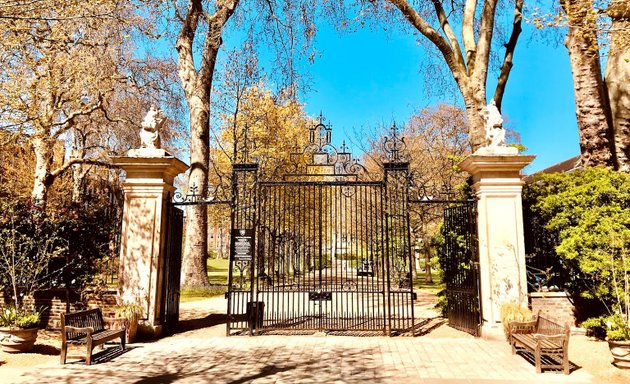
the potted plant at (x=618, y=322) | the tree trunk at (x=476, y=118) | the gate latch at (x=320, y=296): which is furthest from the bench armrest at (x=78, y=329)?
the tree trunk at (x=476, y=118)

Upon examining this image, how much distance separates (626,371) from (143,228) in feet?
27.2

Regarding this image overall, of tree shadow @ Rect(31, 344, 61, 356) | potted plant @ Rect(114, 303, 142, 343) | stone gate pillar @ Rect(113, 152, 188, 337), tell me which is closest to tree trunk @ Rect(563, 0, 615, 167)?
stone gate pillar @ Rect(113, 152, 188, 337)

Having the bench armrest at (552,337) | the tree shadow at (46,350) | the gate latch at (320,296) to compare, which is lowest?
the tree shadow at (46,350)

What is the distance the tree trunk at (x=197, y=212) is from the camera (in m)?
14.9

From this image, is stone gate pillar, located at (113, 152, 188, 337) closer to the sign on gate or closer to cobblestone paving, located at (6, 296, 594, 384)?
cobblestone paving, located at (6, 296, 594, 384)

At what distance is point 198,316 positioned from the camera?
1089 centimetres

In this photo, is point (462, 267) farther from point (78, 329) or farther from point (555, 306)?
point (78, 329)

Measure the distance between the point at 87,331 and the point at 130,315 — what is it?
153 centimetres

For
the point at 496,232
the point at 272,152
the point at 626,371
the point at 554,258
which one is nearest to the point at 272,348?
the point at 496,232

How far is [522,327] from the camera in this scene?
7.13m

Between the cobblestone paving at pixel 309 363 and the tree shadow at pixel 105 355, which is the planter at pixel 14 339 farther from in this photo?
the cobblestone paving at pixel 309 363

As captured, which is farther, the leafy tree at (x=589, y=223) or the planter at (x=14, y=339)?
the leafy tree at (x=589, y=223)

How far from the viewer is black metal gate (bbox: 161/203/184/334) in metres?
8.56

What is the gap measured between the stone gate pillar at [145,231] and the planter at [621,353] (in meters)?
7.61
